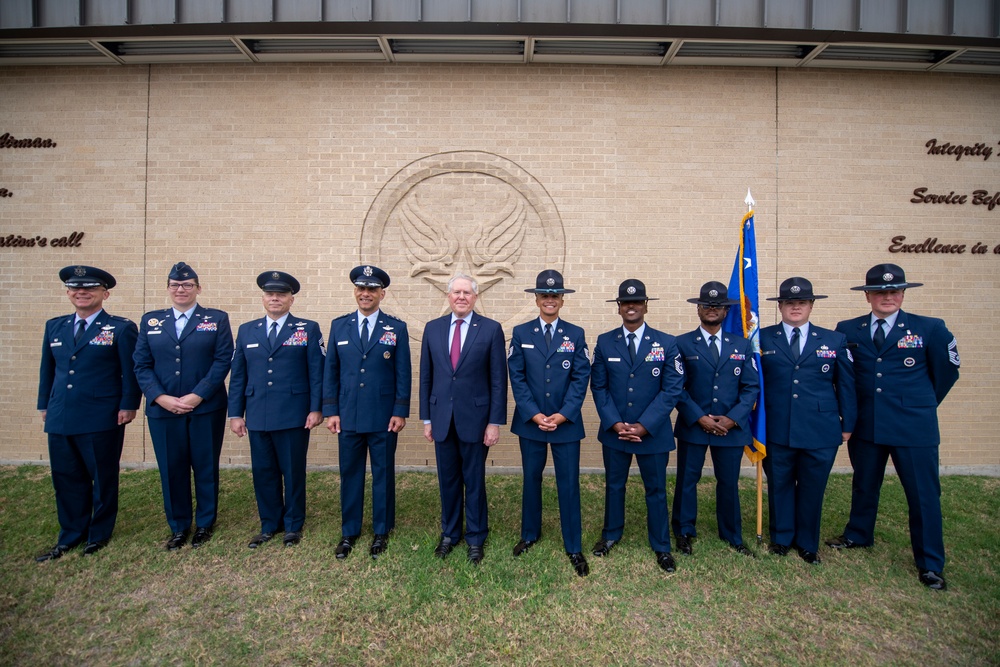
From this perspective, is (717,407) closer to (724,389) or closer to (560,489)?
(724,389)

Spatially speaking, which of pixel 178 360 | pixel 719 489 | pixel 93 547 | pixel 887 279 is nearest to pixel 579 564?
pixel 719 489

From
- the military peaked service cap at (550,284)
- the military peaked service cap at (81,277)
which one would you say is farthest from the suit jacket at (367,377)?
the military peaked service cap at (81,277)

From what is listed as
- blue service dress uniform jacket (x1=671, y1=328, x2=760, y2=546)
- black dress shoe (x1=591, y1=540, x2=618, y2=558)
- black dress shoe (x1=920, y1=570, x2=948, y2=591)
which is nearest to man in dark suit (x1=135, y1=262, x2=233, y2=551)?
black dress shoe (x1=591, y1=540, x2=618, y2=558)

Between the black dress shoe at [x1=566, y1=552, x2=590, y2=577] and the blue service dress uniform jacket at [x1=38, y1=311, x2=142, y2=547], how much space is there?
3.77 m

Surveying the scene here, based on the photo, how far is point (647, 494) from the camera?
13.1ft

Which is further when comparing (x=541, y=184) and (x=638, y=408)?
(x=541, y=184)

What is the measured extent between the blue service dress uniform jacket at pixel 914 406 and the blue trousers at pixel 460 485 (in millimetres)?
3132

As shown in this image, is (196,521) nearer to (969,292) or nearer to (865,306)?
(865,306)

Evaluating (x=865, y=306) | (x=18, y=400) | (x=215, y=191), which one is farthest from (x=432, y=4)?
(x=18, y=400)

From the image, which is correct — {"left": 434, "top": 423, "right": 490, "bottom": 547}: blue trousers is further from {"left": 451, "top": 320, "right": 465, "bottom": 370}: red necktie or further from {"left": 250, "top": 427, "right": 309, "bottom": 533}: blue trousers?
{"left": 250, "top": 427, "right": 309, "bottom": 533}: blue trousers

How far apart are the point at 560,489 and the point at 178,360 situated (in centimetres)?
327

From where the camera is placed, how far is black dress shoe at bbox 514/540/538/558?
394cm

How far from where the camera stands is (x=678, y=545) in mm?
4066

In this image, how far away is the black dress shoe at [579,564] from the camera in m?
3.68
